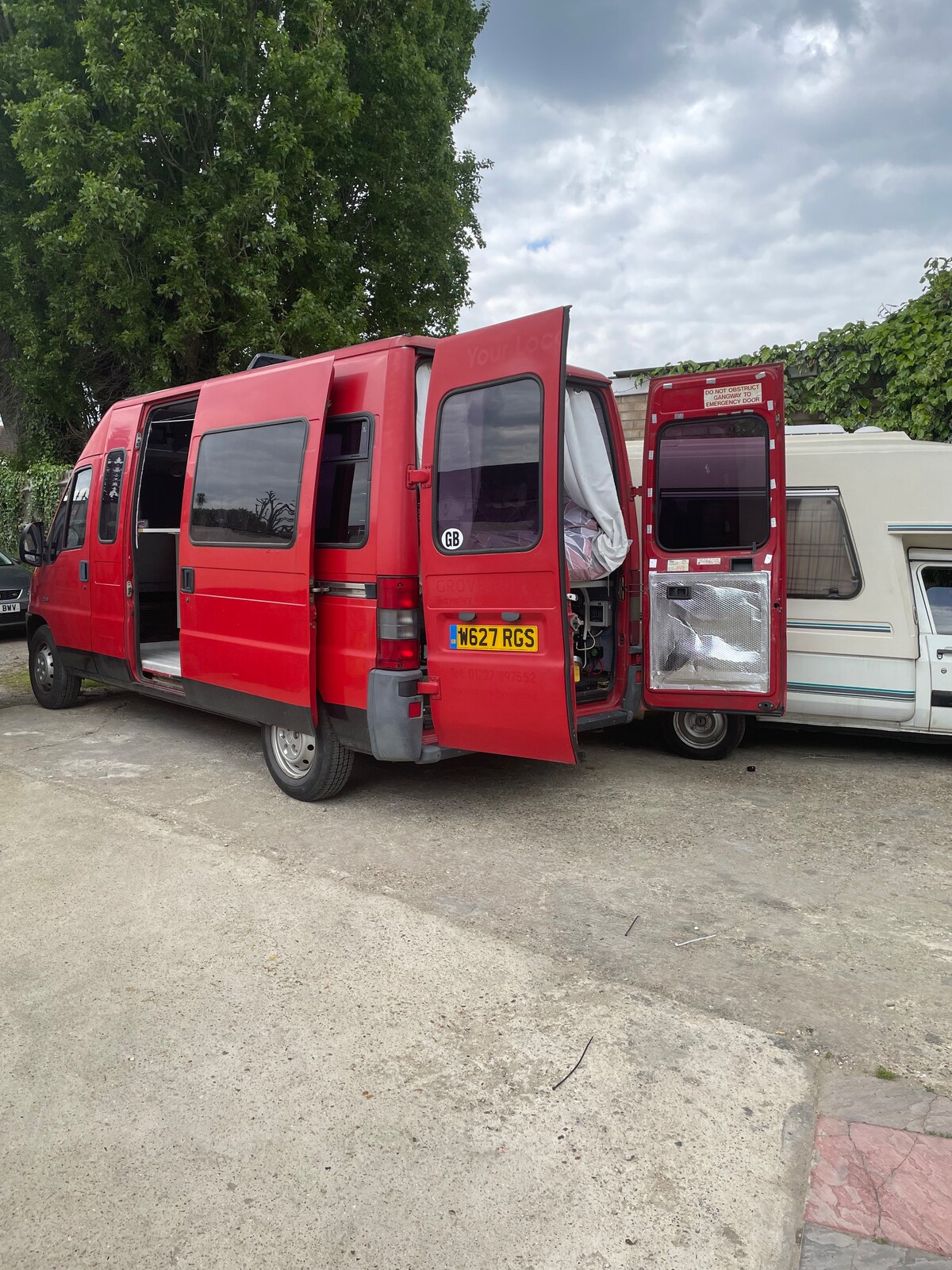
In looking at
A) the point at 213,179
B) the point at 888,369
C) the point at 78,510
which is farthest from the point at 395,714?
the point at 213,179

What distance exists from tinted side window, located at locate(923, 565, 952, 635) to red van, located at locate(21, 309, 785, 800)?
124 cm

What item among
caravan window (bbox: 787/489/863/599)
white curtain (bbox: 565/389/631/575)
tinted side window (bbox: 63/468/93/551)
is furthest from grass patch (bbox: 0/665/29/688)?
caravan window (bbox: 787/489/863/599)

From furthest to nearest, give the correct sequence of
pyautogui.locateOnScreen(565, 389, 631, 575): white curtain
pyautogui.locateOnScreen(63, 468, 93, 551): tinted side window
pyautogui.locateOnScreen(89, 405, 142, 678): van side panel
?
1. pyautogui.locateOnScreen(63, 468, 93, 551): tinted side window
2. pyautogui.locateOnScreen(89, 405, 142, 678): van side panel
3. pyautogui.locateOnScreen(565, 389, 631, 575): white curtain

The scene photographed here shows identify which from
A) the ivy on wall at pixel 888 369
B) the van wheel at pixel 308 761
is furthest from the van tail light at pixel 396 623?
the ivy on wall at pixel 888 369

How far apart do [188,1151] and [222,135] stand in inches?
486

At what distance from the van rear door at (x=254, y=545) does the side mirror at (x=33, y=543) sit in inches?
106

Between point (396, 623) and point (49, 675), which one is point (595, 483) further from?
point (49, 675)

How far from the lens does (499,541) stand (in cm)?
448

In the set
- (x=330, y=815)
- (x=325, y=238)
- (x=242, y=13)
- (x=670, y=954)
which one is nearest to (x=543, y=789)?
(x=330, y=815)

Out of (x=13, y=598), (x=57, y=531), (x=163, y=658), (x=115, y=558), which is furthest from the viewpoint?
(x=13, y=598)

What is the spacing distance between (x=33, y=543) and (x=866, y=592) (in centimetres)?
698

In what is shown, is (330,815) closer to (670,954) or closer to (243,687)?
(243,687)

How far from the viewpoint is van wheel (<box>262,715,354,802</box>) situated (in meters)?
5.27

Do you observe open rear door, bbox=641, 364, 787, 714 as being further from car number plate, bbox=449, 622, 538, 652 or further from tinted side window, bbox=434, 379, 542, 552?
tinted side window, bbox=434, 379, 542, 552
